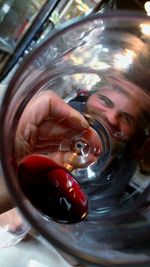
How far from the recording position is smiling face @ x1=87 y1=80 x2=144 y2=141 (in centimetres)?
58

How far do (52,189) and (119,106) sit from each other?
20 cm

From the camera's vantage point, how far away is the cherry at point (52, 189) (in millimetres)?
422

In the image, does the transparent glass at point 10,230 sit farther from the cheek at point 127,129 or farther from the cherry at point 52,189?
the cheek at point 127,129

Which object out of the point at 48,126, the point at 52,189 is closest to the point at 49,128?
the point at 48,126

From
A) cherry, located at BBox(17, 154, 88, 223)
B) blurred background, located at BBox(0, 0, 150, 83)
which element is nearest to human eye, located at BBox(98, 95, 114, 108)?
cherry, located at BBox(17, 154, 88, 223)

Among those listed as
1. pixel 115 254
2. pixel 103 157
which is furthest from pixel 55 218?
pixel 103 157

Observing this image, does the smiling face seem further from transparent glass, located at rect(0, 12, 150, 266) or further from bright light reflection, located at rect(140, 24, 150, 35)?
bright light reflection, located at rect(140, 24, 150, 35)

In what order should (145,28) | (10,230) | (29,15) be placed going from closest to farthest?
(145,28)
(10,230)
(29,15)

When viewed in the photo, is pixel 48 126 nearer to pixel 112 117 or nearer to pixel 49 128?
pixel 49 128

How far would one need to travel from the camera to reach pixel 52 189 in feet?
1.46

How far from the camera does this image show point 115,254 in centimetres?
43

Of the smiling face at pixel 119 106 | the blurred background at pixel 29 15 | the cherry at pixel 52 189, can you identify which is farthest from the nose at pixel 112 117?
the blurred background at pixel 29 15

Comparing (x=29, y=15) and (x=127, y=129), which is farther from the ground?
(x=29, y=15)

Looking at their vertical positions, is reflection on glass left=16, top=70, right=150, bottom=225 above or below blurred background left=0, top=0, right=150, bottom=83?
below
